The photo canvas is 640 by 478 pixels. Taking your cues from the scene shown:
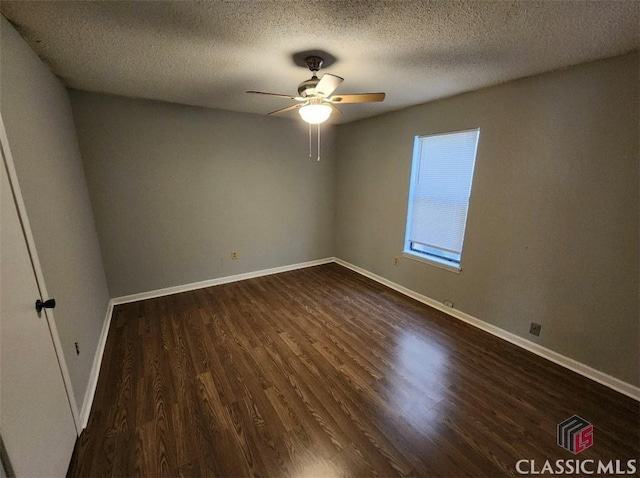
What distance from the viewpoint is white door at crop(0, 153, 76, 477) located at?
3.21ft

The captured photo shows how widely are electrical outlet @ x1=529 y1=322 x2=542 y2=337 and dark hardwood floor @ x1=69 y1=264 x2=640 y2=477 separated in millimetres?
192

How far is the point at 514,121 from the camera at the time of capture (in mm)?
2312

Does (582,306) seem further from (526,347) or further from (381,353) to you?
(381,353)

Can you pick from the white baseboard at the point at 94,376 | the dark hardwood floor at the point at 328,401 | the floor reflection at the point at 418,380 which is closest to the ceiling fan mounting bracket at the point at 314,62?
the dark hardwood floor at the point at 328,401

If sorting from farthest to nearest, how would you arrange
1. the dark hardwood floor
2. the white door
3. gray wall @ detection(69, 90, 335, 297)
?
gray wall @ detection(69, 90, 335, 297)
the dark hardwood floor
the white door

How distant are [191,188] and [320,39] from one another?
246 cm

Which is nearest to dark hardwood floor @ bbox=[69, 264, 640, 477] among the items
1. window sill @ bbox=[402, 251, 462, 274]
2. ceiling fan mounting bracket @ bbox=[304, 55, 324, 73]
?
window sill @ bbox=[402, 251, 462, 274]

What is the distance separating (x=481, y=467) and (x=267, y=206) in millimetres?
3484

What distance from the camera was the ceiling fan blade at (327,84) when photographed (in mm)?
1657

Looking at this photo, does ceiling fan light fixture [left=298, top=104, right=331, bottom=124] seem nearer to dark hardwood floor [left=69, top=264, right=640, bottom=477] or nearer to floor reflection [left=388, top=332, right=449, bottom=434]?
dark hardwood floor [left=69, top=264, right=640, bottom=477]

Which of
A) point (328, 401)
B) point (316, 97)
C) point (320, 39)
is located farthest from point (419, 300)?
point (320, 39)

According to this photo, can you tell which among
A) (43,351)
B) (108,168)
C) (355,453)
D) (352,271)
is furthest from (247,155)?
(355,453)

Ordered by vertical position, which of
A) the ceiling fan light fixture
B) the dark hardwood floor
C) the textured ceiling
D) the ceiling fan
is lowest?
the dark hardwood floor

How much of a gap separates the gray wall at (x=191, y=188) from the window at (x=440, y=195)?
1650mm
